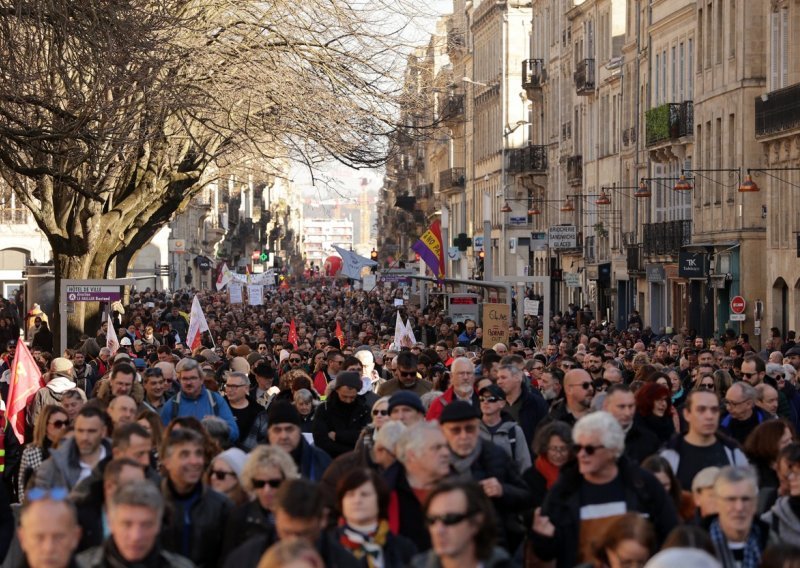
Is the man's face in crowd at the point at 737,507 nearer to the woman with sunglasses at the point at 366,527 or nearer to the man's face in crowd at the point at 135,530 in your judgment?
the woman with sunglasses at the point at 366,527

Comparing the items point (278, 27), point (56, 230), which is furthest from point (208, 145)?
point (278, 27)

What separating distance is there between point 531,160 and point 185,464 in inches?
2633

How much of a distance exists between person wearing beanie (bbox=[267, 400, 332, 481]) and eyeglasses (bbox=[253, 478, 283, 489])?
173 cm

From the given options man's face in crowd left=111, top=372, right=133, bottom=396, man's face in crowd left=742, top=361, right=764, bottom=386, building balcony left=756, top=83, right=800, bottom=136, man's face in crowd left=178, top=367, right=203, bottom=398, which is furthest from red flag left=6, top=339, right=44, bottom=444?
building balcony left=756, top=83, right=800, bottom=136

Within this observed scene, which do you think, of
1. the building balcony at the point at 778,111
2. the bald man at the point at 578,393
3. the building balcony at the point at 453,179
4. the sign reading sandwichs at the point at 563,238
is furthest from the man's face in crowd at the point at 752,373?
the building balcony at the point at 453,179

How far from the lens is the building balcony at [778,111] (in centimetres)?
3847

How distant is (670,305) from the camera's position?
51.4 meters

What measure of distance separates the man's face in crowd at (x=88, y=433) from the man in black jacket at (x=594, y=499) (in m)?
2.45

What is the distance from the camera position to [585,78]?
6284 cm

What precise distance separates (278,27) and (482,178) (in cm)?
6221

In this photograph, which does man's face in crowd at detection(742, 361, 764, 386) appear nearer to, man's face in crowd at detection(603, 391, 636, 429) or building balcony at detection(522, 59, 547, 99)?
man's face in crowd at detection(603, 391, 636, 429)

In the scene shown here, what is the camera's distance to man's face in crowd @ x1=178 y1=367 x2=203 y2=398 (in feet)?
44.8

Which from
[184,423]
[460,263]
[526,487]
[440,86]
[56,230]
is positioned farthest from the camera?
[460,263]

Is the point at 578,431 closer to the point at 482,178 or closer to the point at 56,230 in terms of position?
the point at 56,230
